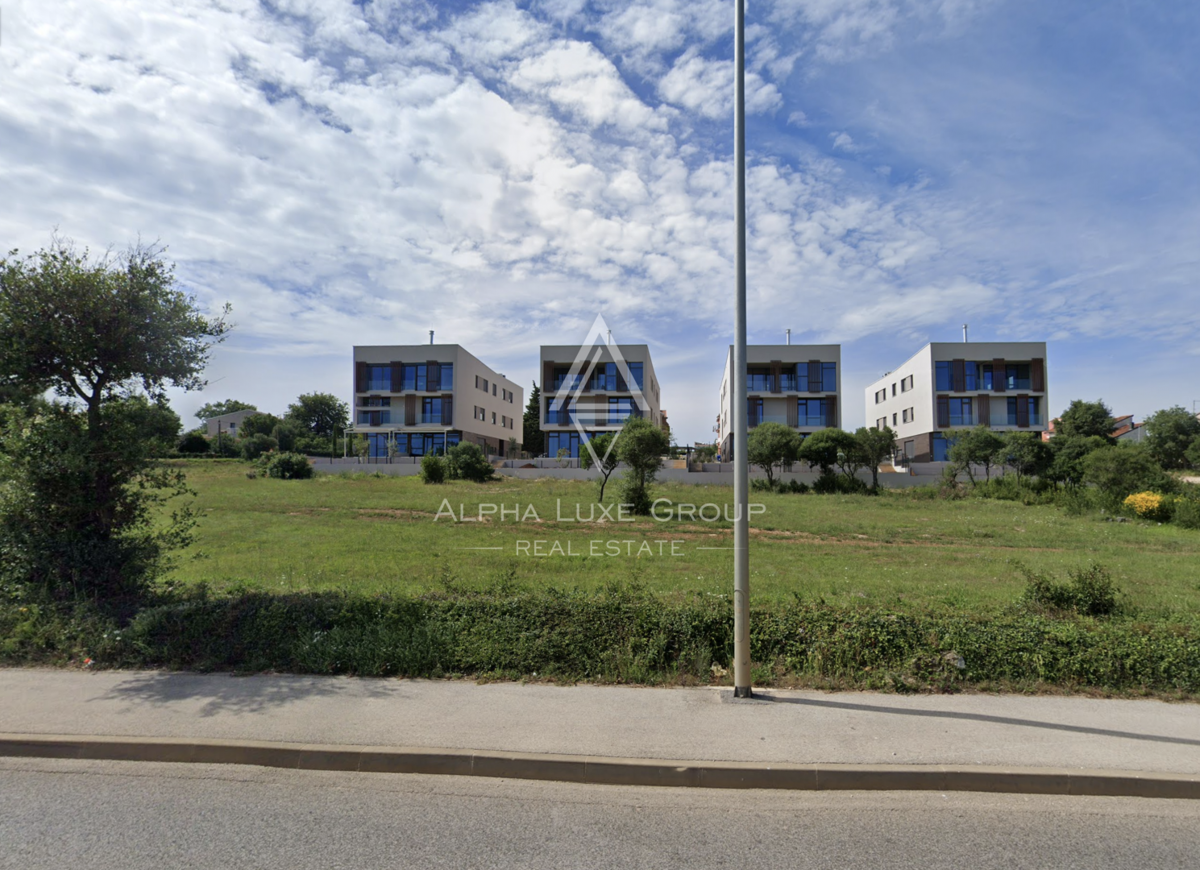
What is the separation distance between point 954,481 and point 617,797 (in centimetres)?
3557

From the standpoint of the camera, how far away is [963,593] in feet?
31.0

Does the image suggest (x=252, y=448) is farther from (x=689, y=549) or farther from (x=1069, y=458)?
(x=1069, y=458)

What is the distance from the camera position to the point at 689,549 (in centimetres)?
1479

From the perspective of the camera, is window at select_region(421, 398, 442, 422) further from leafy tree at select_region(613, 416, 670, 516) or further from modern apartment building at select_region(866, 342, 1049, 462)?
modern apartment building at select_region(866, 342, 1049, 462)

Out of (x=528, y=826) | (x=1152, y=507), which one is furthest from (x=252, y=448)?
(x=1152, y=507)

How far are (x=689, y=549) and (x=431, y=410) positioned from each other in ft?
128

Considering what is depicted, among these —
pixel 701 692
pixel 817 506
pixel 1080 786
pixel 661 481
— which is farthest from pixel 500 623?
pixel 661 481

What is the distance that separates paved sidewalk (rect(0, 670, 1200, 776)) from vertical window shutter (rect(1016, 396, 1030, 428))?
48595 mm

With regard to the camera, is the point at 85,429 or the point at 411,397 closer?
the point at 85,429

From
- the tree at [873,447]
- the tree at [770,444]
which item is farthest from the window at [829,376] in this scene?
the tree at [770,444]

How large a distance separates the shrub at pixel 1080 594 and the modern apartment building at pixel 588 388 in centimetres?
3853

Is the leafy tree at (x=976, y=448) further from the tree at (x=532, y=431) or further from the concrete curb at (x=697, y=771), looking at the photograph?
the tree at (x=532, y=431)

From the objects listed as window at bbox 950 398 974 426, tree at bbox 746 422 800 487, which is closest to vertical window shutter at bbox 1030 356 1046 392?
window at bbox 950 398 974 426

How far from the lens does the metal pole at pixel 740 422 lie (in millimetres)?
5359
